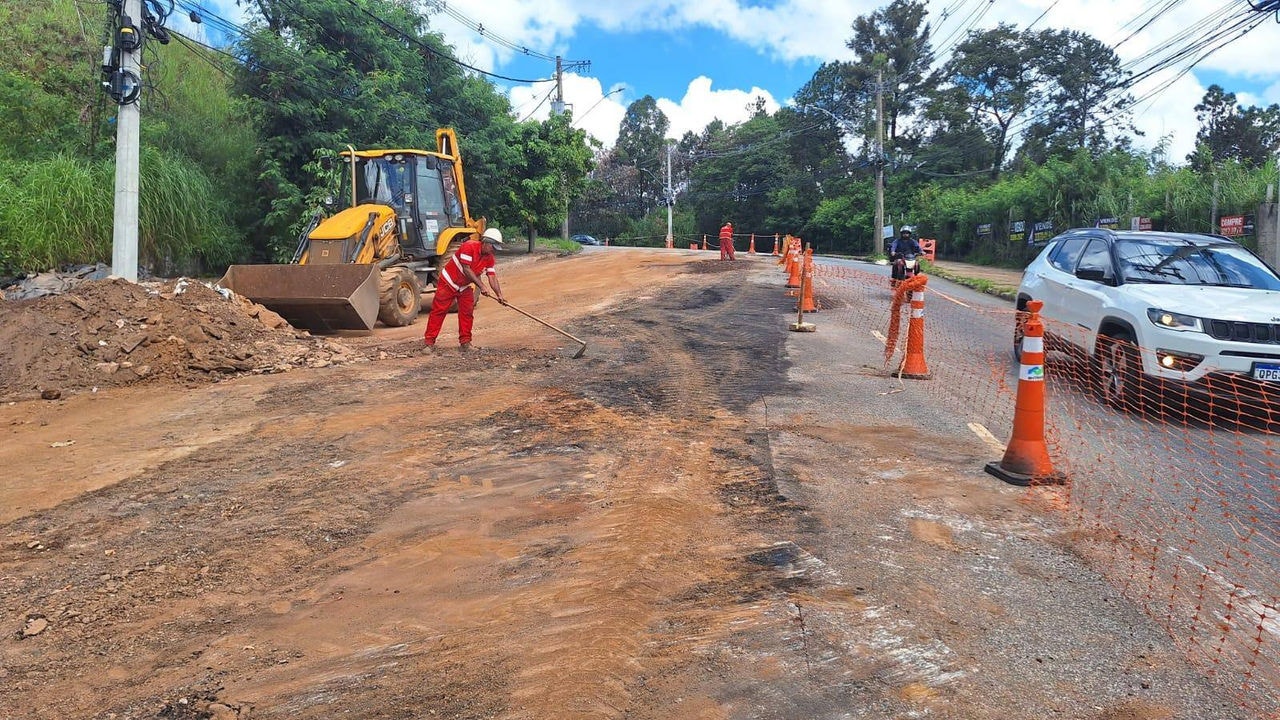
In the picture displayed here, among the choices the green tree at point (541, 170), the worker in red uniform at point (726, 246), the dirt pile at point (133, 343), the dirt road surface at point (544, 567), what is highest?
the green tree at point (541, 170)

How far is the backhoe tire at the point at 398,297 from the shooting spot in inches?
534

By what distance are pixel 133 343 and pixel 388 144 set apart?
18.6 meters

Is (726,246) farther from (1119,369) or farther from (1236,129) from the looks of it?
(1236,129)

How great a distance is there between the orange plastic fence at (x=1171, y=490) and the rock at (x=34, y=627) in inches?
188

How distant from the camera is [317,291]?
12.6 meters

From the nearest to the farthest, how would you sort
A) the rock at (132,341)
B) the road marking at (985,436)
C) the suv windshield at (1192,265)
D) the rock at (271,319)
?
the road marking at (985,436) < the suv windshield at (1192,265) < the rock at (132,341) < the rock at (271,319)

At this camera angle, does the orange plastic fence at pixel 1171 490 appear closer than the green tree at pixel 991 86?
Yes

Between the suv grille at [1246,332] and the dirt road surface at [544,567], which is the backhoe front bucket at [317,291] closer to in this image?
the dirt road surface at [544,567]

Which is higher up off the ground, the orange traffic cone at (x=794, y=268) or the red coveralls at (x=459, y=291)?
the orange traffic cone at (x=794, y=268)

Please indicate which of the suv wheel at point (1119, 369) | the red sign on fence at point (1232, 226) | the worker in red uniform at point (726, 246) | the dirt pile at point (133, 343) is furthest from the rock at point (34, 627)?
the worker in red uniform at point (726, 246)

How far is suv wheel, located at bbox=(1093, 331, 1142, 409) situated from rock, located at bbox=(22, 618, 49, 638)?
8220mm

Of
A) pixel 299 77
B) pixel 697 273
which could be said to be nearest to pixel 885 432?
pixel 697 273

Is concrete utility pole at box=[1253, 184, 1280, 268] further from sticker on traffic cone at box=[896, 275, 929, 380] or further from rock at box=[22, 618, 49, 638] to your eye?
rock at box=[22, 618, 49, 638]

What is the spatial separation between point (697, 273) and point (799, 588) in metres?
18.5
